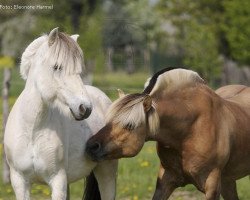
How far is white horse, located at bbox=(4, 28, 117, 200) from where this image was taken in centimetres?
498

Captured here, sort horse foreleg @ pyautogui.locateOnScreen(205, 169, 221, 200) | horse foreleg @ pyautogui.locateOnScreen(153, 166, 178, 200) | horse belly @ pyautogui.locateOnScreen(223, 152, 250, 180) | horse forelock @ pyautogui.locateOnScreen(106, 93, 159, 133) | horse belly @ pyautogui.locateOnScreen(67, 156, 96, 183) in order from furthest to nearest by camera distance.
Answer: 1. horse belly @ pyautogui.locateOnScreen(223, 152, 250, 180)
2. horse foreleg @ pyautogui.locateOnScreen(153, 166, 178, 200)
3. horse foreleg @ pyautogui.locateOnScreen(205, 169, 221, 200)
4. horse belly @ pyautogui.locateOnScreen(67, 156, 96, 183)
5. horse forelock @ pyautogui.locateOnScreen(106, 93, 159, 133)

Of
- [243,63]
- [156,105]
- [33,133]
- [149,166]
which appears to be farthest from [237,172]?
[243,63]

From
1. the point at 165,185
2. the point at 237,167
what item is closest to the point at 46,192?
the point at 165,185

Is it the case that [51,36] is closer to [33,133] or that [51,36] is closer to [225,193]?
[33,133]

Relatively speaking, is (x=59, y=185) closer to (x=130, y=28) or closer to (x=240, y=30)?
(x=130, y=28)

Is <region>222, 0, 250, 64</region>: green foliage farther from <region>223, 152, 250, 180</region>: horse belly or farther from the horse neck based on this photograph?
the horse neck

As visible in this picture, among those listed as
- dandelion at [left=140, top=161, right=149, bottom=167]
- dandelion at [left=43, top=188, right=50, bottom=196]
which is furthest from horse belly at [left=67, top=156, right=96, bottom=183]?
dandelion at [left=140, top=161, right=149, bottom=167]

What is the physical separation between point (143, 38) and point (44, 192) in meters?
31.8

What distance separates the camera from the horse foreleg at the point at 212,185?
575 centimetres

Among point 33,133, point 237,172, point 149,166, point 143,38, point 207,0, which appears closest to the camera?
point 33,133

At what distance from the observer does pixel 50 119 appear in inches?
211

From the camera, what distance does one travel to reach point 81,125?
576 cm

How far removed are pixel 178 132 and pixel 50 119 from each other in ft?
3.70

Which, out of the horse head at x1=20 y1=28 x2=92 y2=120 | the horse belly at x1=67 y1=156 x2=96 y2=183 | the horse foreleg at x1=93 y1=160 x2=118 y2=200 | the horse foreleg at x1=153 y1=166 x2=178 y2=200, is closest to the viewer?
the horse head at x1=20 y1=28 x2=92 y2=120
